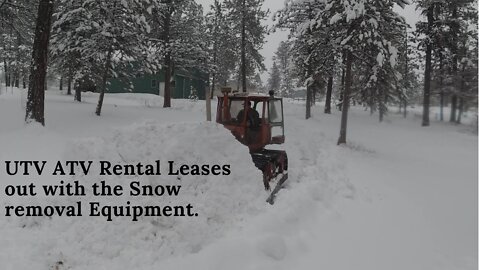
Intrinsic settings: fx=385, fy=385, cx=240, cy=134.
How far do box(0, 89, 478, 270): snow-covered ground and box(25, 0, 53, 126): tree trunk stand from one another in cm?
85

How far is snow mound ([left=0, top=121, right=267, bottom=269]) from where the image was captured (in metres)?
5.42

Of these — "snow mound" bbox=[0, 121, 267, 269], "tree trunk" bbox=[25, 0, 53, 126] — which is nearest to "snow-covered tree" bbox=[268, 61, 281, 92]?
"tree trunk" bbox=[25, 0, 53, 126]

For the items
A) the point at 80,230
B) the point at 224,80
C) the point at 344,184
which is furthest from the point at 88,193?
the point at 224,80

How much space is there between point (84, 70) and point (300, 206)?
14.2m

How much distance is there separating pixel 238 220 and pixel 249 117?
149 inches

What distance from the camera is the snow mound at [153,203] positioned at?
5.42 meters

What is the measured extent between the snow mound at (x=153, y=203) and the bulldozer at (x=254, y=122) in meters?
1.43

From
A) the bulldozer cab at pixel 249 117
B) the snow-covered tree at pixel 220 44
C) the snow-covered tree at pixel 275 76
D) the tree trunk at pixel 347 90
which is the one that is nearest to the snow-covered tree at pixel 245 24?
the snow-covered tree at pixel 220 44

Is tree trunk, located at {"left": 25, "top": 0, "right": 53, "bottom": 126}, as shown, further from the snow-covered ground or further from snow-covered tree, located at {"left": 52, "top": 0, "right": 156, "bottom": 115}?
snow-covered tree, located at {"left": 52, "top": 0, "right": 156, "bottom": 115}

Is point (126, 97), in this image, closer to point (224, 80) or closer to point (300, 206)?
point (224, 80)

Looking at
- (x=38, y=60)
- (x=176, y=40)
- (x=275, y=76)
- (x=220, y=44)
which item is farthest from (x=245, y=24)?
(x=275, y=76)

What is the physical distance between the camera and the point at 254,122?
32.8 feet

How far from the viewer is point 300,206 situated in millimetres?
7840

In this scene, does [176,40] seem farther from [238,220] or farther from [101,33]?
[238,220]
